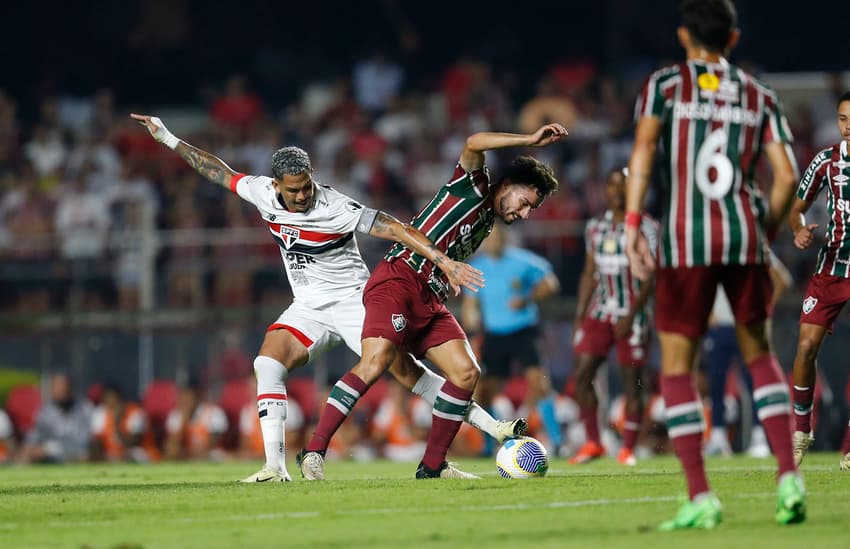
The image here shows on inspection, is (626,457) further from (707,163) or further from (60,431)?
(60,431)

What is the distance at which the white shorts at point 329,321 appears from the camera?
9.71 meters

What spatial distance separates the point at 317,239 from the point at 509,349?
6116mm

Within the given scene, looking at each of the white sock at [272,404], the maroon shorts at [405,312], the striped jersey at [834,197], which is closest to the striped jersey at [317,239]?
the maroon shorts at [405,312]

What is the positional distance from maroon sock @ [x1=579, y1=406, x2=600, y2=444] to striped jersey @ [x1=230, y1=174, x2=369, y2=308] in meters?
4.08

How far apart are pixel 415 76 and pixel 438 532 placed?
1880 centimetres

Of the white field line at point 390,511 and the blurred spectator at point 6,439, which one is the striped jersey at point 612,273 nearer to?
the white field line at point 390,511

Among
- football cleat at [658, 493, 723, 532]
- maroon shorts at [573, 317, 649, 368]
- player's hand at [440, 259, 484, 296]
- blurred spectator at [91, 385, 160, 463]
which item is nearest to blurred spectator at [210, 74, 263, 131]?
blurred spectator at [91, 385, 160, 463]

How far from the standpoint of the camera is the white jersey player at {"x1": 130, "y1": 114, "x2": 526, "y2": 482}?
9.22 metres

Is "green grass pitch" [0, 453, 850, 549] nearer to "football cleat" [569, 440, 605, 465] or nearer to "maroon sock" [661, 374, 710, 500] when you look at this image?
"maroon sock" [661, 374, 710, 500]

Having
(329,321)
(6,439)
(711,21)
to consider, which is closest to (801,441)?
(329,321)

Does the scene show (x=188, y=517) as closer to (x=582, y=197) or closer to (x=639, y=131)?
(x=639, y=131)

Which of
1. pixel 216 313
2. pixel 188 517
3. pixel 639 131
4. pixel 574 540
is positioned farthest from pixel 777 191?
pixel 216 313

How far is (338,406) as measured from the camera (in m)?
9.08

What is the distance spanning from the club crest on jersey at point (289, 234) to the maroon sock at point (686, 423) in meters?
3.85
